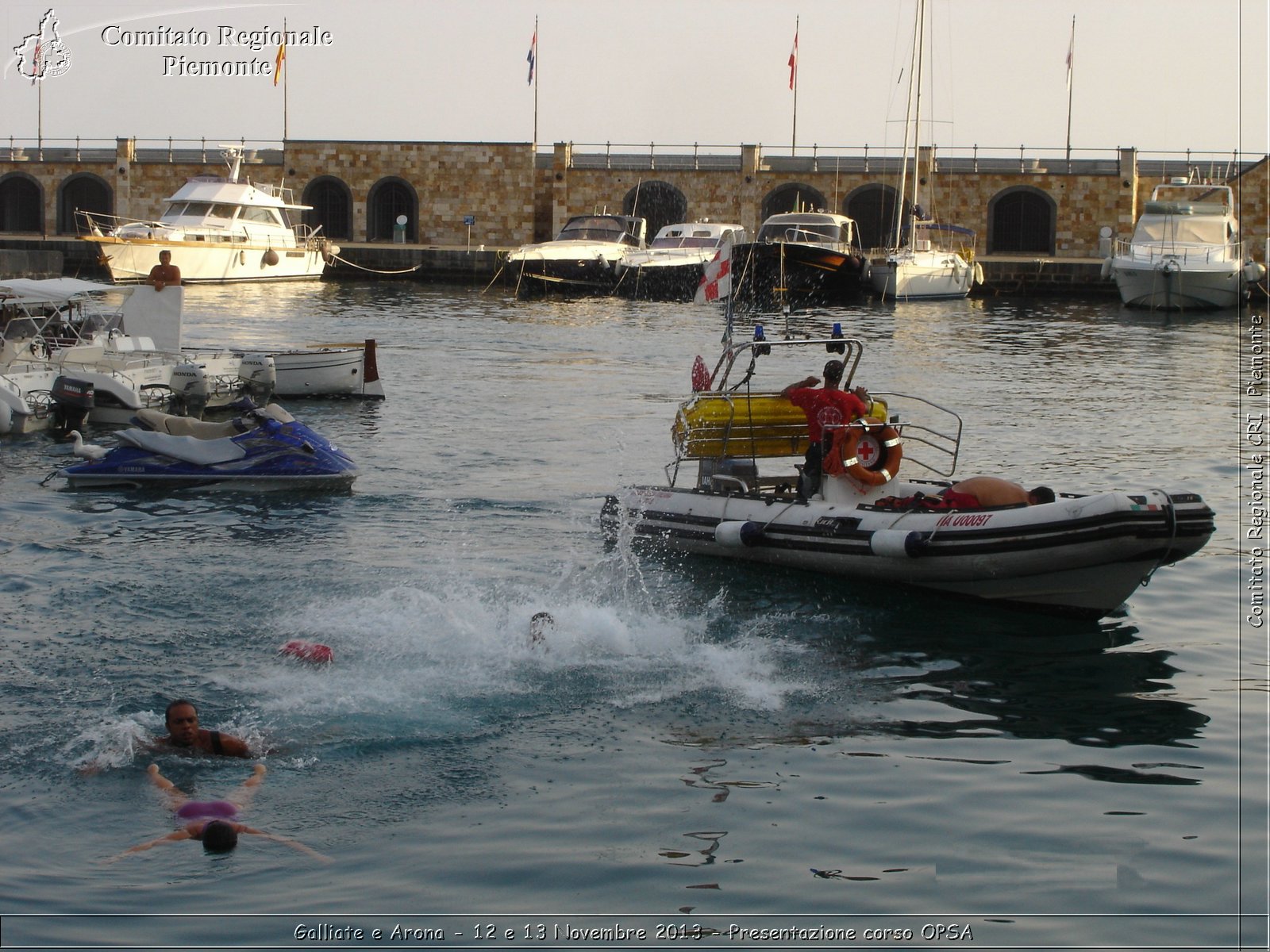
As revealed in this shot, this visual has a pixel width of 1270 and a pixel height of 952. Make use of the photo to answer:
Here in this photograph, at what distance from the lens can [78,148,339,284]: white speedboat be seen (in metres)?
44.7

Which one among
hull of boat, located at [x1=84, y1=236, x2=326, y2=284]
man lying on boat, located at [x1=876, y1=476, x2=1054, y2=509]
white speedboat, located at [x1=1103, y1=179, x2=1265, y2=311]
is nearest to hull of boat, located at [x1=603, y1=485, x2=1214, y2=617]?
man lying on boat, located at [x1=876, y1=476, x2=1054, y2=509]

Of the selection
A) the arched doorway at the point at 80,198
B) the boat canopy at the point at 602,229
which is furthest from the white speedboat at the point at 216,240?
the arched doorway at the point at 80,198

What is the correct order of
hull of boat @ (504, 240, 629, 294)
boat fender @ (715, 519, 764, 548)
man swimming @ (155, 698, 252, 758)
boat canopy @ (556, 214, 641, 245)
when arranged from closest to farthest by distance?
1. man swimming @ (155, 698, 252, 758)
2. boat fender @ (715, 519, 764, 548)
3. hull of boat @ (504, 240, 629, 294)
4. boat canopy @ (556, 214, 641, 245)

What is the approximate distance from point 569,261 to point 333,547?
115ft

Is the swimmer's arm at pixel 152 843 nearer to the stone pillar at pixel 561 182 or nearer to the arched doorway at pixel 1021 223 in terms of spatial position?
the stone pillar at pixel 561 182

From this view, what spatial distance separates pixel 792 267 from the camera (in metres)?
44.1

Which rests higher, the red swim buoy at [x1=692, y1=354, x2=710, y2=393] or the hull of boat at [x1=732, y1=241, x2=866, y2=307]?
the hull of boat at [x1=732, y1=241, x2=866, y2=307]

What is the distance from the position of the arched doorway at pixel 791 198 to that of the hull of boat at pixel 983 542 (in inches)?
1829

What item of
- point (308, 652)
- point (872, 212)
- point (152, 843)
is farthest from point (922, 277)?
point (152, 843)

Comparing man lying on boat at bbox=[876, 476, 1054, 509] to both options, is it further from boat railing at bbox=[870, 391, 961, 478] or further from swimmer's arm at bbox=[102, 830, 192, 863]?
swimmer's arm at bbox=[102, 830, 192, 863]

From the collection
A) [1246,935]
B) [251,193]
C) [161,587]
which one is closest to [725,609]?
[161,587]

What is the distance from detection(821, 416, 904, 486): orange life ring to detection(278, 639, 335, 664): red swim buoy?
16.3ft

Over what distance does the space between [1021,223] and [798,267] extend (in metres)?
18.7

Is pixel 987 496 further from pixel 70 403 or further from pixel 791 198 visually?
pixel 791 198
